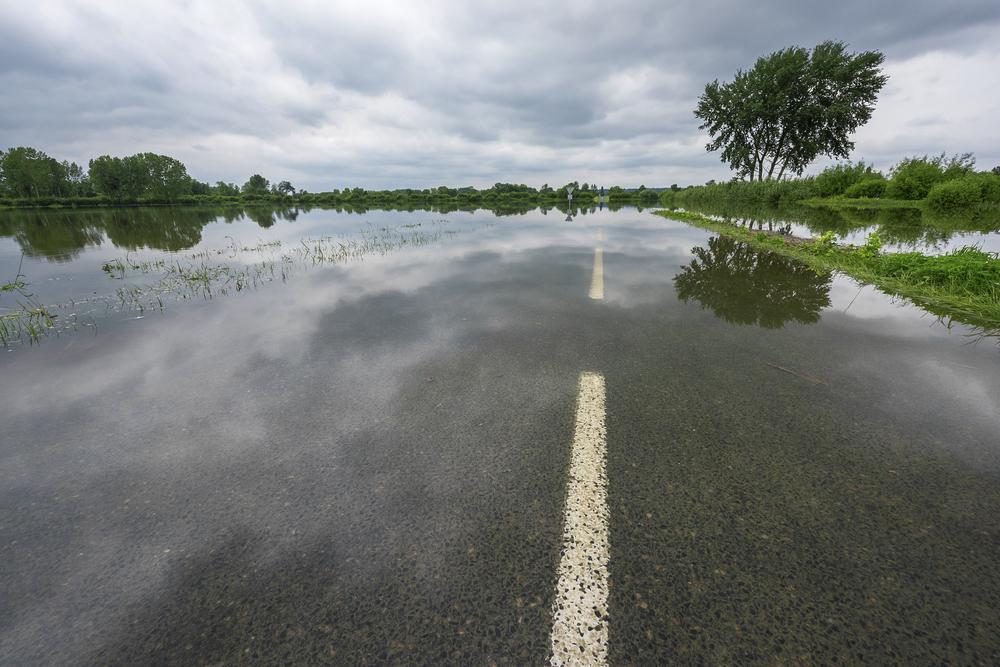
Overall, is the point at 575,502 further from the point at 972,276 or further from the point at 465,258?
the point at 465,258

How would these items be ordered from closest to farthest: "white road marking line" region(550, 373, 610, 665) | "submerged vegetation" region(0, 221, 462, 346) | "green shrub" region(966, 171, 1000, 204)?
1. "white road marking line" region(550, 373, 610, 665)
2. "submerged vegetation" region(0, 221, 462, 346)
3. "green shrub" region(966, 171, 1000, 204)

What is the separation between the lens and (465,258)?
41.0 feet

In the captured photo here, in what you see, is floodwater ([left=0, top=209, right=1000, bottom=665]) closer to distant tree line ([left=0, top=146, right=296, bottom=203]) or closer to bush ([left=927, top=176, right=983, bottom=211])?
bush ([left=927, top=176, right=983, bottom=211])

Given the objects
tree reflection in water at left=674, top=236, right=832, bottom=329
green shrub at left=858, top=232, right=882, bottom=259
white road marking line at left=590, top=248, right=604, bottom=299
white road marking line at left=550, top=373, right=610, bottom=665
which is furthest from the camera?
green shrub at left=858, top=232, right=882, bottom=259

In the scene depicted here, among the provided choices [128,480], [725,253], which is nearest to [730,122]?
[725,253]

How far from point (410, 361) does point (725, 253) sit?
12219 millimetres

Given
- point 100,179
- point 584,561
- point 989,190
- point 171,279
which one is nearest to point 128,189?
point 100,179

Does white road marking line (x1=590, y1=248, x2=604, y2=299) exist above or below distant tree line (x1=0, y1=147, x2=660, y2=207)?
below

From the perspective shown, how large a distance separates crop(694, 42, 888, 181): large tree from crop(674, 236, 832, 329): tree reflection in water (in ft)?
125

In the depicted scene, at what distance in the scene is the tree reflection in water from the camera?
20.1 feet

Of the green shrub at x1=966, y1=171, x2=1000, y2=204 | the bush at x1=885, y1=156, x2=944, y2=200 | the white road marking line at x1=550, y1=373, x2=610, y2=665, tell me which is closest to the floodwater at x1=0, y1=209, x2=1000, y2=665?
the white road marking line at x1=550, y1=373, x2=610, y2=665

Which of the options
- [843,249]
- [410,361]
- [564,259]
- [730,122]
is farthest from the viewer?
[730,122]

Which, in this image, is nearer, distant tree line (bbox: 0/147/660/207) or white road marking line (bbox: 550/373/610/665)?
white road marking line (bbox: 550/373/610/665)

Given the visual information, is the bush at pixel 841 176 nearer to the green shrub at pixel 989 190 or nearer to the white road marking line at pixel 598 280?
the green shrub at pixel 989 190
